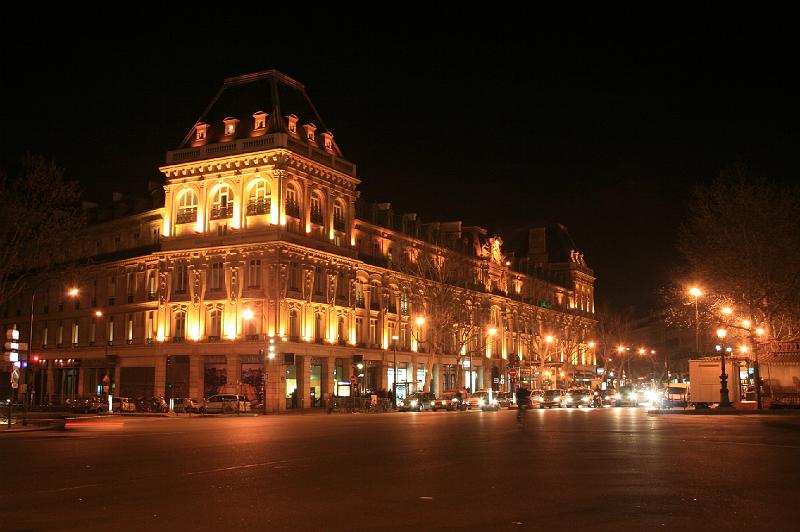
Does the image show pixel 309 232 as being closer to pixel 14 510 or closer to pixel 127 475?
pixel 127 475

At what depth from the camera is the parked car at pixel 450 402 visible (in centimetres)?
6444

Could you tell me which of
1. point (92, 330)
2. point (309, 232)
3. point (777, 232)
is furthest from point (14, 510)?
point (92, 330)

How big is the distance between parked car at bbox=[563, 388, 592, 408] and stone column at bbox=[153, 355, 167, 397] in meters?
33.9

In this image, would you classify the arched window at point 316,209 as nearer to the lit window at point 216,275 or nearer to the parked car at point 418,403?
the lit window at point 216,275

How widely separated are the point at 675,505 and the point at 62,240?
37.5 m

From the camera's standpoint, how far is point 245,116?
66375mm

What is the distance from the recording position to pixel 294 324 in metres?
62.8

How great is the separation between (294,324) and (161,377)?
38.9 feet

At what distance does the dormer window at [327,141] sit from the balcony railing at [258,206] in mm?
8926

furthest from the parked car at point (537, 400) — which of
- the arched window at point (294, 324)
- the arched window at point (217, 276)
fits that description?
the arched window at point (217, 276)

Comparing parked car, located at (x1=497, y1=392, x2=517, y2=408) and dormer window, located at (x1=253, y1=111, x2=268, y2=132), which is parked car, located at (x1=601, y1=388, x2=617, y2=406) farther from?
dormer window, located at (x1=253, y1=111, x2=268, y2=132)

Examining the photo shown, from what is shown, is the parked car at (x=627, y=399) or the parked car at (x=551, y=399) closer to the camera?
the parked car at (x=551, y=399)

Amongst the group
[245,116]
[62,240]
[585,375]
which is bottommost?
[585,375]

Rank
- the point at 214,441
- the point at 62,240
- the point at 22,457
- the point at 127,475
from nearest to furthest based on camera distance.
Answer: the point at 127,475, the point at 22,457, the point at 214,441, the point at 62,240
